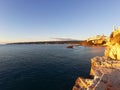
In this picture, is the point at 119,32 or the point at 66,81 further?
the point at 119,32

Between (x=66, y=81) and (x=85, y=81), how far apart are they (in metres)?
6.23

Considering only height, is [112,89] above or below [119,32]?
below

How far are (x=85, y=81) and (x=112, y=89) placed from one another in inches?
282

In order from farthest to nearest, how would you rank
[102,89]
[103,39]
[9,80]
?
[103,39]
[9,80]
[102,89]

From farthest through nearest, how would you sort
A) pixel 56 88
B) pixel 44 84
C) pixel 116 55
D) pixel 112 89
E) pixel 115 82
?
pixel 116 55 < pixel 44 84 < pixel 56 88 < pixel 115 82 < pixel 112 89

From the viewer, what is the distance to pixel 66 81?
24.2m

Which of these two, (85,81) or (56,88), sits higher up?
(85,81)

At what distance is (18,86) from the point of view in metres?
22.2

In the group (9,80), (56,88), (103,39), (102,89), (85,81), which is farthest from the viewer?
(103,39)

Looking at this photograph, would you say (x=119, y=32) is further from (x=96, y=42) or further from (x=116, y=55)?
(x=96, y=42)

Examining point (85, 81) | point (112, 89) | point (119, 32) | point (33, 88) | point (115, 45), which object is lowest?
point (33, 88)

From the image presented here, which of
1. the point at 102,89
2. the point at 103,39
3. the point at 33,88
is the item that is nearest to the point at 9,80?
the point at 33,88

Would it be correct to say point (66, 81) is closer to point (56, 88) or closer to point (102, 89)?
point (56, 88)

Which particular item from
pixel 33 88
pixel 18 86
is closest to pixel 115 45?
pixel 33 88
